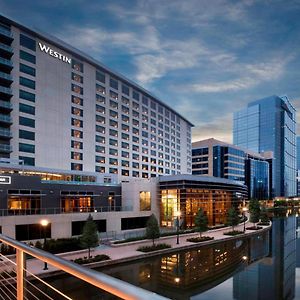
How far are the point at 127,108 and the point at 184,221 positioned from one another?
3916cm

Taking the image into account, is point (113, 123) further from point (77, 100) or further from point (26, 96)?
point (26, 96)

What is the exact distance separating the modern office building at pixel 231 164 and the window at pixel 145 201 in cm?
7765

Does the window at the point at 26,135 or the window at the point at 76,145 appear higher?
the window at the point at 26,135

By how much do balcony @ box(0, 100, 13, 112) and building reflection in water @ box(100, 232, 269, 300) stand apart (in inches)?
1463

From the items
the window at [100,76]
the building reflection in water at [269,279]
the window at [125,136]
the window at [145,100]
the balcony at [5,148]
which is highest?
the window at [100,76]

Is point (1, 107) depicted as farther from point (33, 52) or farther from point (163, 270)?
point (163, 270)

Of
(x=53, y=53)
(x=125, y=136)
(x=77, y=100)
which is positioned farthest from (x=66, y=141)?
(x=125, y=136)

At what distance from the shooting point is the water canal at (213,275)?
865 inches

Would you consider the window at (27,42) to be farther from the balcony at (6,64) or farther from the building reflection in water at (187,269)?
the building reflection in water at (187,269)

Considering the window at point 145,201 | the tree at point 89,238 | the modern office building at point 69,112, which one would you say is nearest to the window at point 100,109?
the modern office building at point 69,112

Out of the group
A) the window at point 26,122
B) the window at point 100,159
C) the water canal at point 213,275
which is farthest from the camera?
the window at point 100,159

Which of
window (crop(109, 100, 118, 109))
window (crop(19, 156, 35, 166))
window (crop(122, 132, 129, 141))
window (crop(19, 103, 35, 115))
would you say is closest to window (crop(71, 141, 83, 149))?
window (crop(19, 156, 35, 166))

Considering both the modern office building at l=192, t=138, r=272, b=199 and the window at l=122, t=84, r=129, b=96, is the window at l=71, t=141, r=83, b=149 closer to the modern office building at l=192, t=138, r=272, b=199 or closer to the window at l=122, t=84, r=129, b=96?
the window at l=122, t=84, r=129, b=96

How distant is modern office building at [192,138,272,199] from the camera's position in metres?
128
